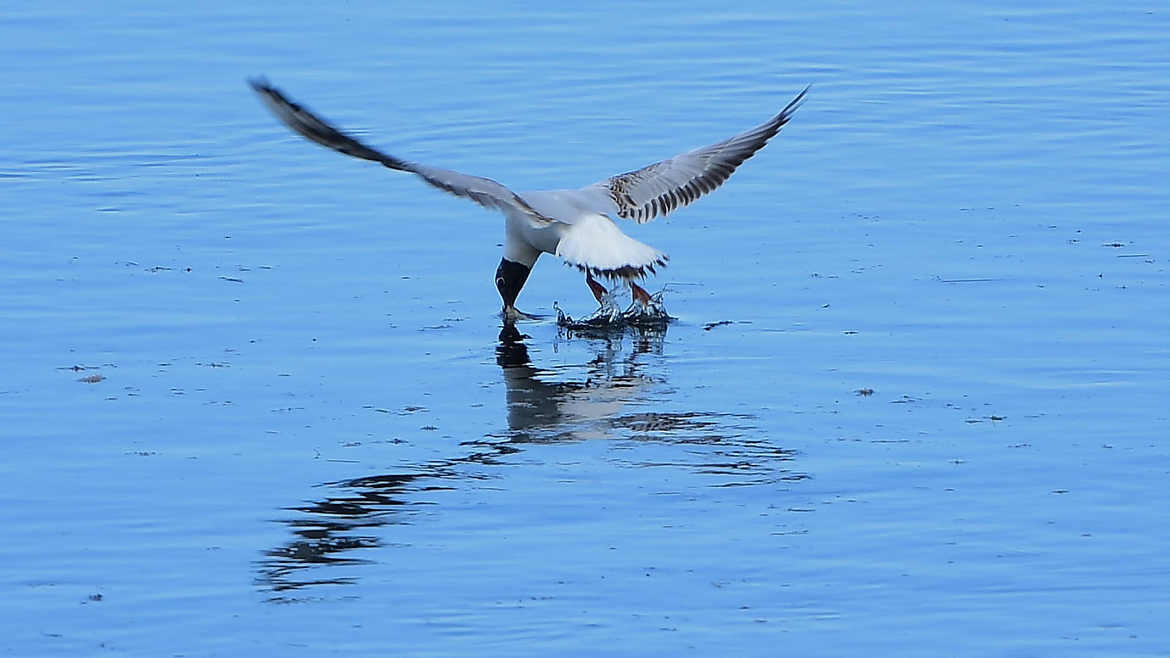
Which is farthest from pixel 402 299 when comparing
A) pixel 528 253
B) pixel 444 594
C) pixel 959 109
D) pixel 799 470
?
pixel 959 109

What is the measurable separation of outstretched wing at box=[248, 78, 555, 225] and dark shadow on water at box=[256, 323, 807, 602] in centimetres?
64

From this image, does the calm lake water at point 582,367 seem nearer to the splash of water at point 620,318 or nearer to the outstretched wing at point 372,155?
the splash of water at point 620,318

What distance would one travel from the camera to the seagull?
931 centimetres

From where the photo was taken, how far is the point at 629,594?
6742mm

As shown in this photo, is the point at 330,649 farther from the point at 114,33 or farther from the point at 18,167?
the point at 114,33

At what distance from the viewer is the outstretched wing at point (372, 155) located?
29.5ft

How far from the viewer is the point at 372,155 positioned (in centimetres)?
934

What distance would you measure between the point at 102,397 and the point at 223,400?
19.8 inches

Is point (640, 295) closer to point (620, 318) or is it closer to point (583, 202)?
point (620, 318)

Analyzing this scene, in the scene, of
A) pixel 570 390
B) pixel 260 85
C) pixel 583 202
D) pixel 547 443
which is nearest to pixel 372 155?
pixel 260 85

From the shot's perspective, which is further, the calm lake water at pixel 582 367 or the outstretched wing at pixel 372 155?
the outstretched wing at pixel 372 155

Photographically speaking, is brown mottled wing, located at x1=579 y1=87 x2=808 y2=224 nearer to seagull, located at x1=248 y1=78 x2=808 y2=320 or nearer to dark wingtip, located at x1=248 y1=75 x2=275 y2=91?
seagull, located at x1=248 y1=78 x2=808 y2=320

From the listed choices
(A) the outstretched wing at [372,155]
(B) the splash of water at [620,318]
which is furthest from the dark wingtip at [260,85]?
(B) the splash of water at [620,318]

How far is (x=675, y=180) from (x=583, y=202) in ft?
3.22
